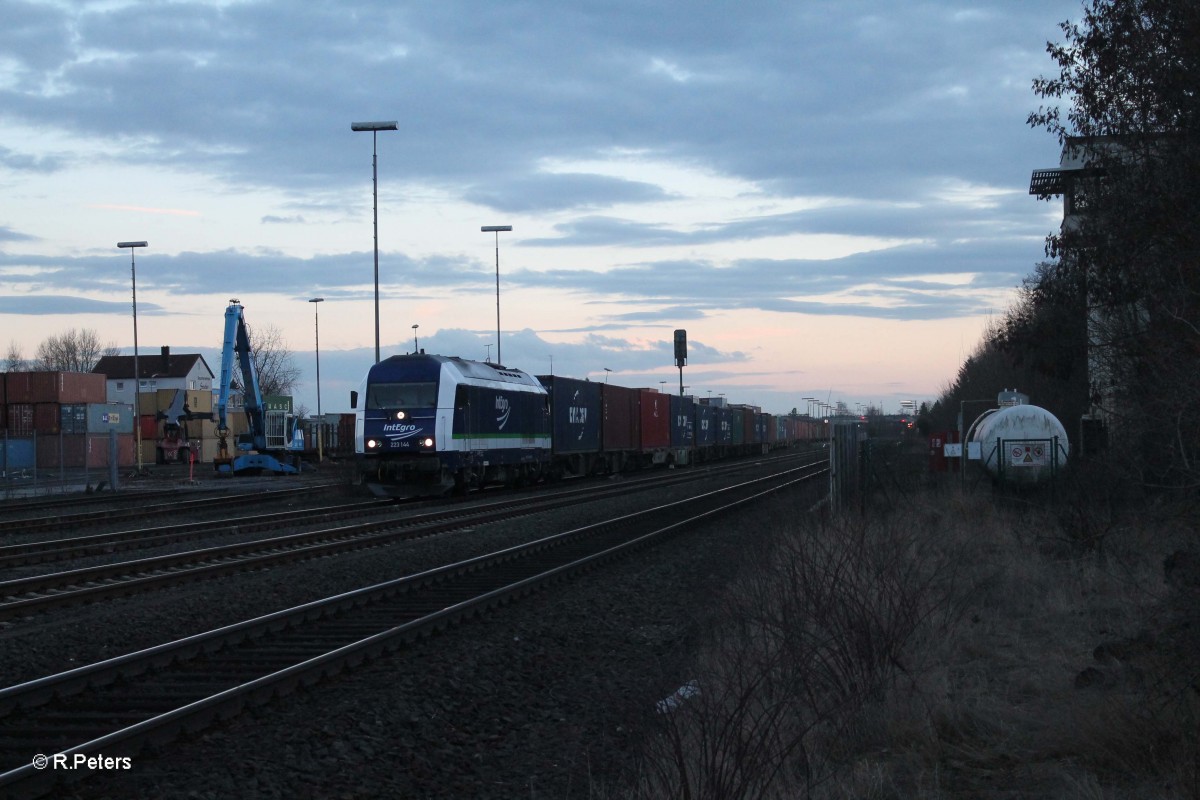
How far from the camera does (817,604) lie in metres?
8.20

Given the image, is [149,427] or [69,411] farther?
[149,427]

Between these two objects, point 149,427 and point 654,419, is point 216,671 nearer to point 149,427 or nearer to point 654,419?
point 654,419

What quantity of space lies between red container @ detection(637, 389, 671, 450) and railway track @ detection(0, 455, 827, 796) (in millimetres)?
32023

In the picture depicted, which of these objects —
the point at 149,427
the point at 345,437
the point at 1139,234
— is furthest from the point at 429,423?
the point at 149,427

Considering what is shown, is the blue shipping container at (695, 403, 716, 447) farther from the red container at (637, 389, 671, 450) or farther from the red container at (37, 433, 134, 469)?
the red container at (37, 433, 134, 469)

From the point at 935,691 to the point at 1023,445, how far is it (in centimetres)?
1532

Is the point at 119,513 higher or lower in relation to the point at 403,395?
lower

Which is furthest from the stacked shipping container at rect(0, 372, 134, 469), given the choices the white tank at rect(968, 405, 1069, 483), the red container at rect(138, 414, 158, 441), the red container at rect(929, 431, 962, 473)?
the white tank at rect(968, 405, 1069, 483)

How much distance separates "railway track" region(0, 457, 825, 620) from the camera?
12.4 meters

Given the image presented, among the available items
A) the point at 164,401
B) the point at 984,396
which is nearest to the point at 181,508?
the point at 984,396

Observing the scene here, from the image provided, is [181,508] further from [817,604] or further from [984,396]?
[984,396]

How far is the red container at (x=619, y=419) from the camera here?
4128cm

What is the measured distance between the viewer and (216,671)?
28.3 ft

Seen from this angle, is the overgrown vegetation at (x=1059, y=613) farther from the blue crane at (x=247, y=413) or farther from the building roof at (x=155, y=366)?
the building roof at (x=155, y=366)
